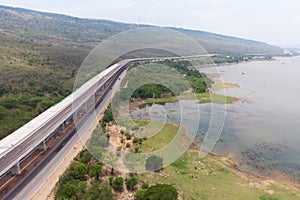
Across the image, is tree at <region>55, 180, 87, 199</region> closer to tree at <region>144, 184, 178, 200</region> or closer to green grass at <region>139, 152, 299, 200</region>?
tree at <region>144, 184, 178, 200</region>

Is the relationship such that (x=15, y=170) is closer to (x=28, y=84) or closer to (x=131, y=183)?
(x=131, y=183)

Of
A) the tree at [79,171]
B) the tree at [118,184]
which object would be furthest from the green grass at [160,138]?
the tree at [79,171]

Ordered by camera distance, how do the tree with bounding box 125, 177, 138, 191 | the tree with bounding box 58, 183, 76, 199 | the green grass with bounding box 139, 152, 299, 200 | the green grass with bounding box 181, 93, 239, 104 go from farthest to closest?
the green grass with bounding box 181, 93, 239, 104
the green grass with bounding box 139, 152, 299, 200
the tree with bounding box 125, 177, 138, 191
the tree with bounding box 58, 183, 76, 199

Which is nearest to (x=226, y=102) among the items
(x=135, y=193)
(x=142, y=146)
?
(x=142, y=146)

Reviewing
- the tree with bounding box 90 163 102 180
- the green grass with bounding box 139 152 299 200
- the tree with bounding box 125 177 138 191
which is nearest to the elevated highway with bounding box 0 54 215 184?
the tree with bounding box 90 163 102 180

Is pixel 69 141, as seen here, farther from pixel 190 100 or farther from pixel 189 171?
pixel 190 100

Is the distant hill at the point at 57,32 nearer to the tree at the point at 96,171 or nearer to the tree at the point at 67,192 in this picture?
the tree at the point at 96,171

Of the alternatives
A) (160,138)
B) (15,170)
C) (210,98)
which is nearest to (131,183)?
(15,170)
